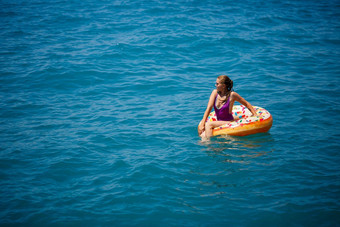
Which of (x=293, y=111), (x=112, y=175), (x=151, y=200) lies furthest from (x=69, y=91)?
(x=293, y=111)

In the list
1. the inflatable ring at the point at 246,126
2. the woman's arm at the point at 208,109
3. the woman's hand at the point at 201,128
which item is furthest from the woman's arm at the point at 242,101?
the woman's hand at the point at 201,128

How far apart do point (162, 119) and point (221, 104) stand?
1.83 m

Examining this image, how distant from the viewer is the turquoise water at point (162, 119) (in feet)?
16.9

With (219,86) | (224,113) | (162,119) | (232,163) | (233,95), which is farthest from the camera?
(162,119)

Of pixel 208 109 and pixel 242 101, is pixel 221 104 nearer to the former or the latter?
pixel 208 109

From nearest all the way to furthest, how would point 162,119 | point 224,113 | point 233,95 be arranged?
point 233,95 → point 224,113 → point 162,119

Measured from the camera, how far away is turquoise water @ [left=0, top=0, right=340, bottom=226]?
515 centimetres

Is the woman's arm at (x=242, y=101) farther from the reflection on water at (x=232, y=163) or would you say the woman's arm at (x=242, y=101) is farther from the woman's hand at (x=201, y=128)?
the woman's hand at (x=201, y=128)

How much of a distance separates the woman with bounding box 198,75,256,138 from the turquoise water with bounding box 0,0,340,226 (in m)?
0.35

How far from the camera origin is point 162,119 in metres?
8.20

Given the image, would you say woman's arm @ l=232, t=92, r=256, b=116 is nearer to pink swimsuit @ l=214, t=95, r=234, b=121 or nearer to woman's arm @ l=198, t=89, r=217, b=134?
pink swimsuit @ l=214, t=95, r=234, b=121

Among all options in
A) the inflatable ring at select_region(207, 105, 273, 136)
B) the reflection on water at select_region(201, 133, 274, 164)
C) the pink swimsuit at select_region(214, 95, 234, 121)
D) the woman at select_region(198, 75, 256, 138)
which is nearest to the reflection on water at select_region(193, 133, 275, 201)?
the reflection on water at select_region(201, 133, 274, 164)

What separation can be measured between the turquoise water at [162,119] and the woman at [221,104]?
350 mm

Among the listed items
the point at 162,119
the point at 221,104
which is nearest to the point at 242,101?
the point at 221,104
